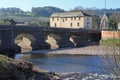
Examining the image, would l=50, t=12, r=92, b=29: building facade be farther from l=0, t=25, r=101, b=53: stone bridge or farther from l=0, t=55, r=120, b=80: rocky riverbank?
l=0, t=55, r=120, b=80: rocky riverbank

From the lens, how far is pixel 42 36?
83438 mm

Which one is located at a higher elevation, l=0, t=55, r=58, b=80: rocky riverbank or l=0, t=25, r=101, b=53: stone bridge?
l=0, t=55, r=58, b=80: rocky riverbank

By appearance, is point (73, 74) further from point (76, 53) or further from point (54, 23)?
point (54, 23)

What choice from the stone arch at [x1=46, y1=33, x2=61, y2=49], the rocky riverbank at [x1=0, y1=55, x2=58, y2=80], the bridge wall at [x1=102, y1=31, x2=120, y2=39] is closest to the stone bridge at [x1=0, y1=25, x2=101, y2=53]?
the stone arch at [x1=46, y1=33, x2=61, y2=49]

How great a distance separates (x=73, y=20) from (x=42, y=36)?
127ft

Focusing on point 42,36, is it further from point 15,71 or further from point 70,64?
point 15,71

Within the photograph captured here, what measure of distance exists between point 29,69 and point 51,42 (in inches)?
2253

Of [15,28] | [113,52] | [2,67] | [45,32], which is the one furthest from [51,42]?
[113,52]

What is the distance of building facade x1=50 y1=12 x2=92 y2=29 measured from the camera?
119 m

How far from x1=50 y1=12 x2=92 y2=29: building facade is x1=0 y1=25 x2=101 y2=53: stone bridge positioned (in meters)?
25.6

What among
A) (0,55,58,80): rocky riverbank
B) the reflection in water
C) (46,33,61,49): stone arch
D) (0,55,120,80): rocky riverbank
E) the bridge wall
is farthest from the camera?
(46,33,61,49): stone arch

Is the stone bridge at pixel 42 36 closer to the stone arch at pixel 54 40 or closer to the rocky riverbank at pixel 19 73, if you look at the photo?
the stone arch at pixel 54 40

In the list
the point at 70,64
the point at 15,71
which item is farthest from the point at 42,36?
the point at 15,71

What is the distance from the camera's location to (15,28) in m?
78.2
